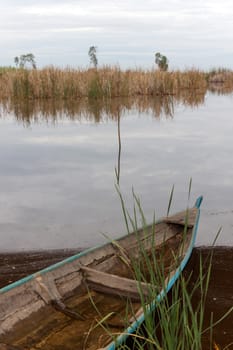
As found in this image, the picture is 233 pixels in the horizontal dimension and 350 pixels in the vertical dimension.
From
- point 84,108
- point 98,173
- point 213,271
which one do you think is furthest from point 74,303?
point 84,108

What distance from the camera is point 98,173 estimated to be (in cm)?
1076

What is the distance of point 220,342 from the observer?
14.4 feet

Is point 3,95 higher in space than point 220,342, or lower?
higher

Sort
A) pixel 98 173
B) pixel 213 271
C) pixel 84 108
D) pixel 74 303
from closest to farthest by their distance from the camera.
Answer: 1. pixel 74 303
2. pixel 213 271
3. pixel 98 173
4. pixel 84 108

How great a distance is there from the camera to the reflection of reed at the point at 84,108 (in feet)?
63.3

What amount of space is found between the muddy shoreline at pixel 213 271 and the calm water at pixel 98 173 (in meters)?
0.33

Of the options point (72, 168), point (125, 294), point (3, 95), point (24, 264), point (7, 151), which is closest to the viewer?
point (125, 294)

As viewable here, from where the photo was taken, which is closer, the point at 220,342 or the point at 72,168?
the point at 220,342

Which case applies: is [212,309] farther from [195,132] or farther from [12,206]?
[195,132]

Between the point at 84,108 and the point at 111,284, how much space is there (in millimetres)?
17095

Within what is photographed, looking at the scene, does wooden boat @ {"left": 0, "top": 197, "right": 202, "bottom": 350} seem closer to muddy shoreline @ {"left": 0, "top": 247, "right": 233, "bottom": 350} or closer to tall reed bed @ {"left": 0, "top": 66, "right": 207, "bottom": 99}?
muddy shoreline @ {"left": 0, "top": 247, "right": 233, "bottom": 350}

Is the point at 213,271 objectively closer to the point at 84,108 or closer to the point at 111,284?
the point at 111,284

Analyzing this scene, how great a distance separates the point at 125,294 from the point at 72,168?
676 centimetres

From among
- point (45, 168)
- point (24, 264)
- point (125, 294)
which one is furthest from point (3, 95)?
point (125, 294)
